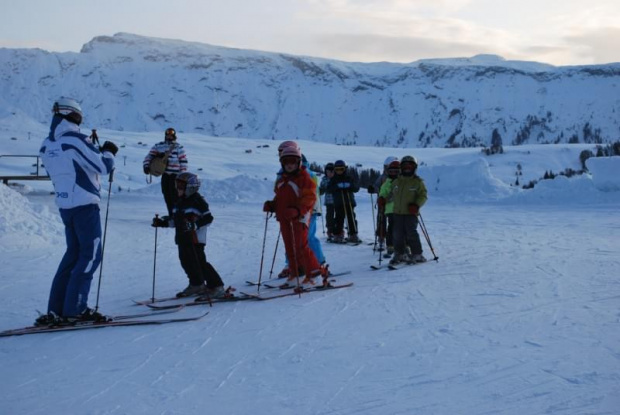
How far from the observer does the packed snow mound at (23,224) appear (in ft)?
33.7

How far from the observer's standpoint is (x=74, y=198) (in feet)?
18.1

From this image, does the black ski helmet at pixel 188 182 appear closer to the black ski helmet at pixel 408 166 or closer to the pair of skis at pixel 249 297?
the pair of skis at pixel 249 297

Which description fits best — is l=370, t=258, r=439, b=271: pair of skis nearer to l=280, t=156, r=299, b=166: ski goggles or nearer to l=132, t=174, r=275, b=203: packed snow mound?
l=280, t=156, r=299, b=166: ski goggles

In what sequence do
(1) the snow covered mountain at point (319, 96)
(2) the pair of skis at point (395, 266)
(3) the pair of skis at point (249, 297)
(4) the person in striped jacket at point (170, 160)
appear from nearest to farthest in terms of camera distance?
(3) the pair of skis at point (249, 297)
(2) the pair of skis at point (395, 266)
(4) the person in striped jacket at point (170, 160)
(1) the snow covered mountain at point (319, 96)

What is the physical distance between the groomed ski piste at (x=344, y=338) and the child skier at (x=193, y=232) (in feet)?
1.92

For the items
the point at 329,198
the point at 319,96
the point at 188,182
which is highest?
the point at 319,96

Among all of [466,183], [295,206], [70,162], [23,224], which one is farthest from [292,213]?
[466,183]

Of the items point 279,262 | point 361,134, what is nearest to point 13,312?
point 279,262

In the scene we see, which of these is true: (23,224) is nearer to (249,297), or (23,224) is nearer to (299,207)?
(249,297)

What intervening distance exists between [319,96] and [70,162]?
181m

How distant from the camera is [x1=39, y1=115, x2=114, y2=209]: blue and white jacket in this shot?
215 inches

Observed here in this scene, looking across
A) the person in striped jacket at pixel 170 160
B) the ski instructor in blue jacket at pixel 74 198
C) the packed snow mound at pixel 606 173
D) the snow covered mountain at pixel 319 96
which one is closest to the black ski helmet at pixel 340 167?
the person in striped jacket at pixel 170 160

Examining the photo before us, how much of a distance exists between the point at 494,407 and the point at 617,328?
84.6 inches

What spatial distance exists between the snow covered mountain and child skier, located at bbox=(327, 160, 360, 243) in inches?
5625
